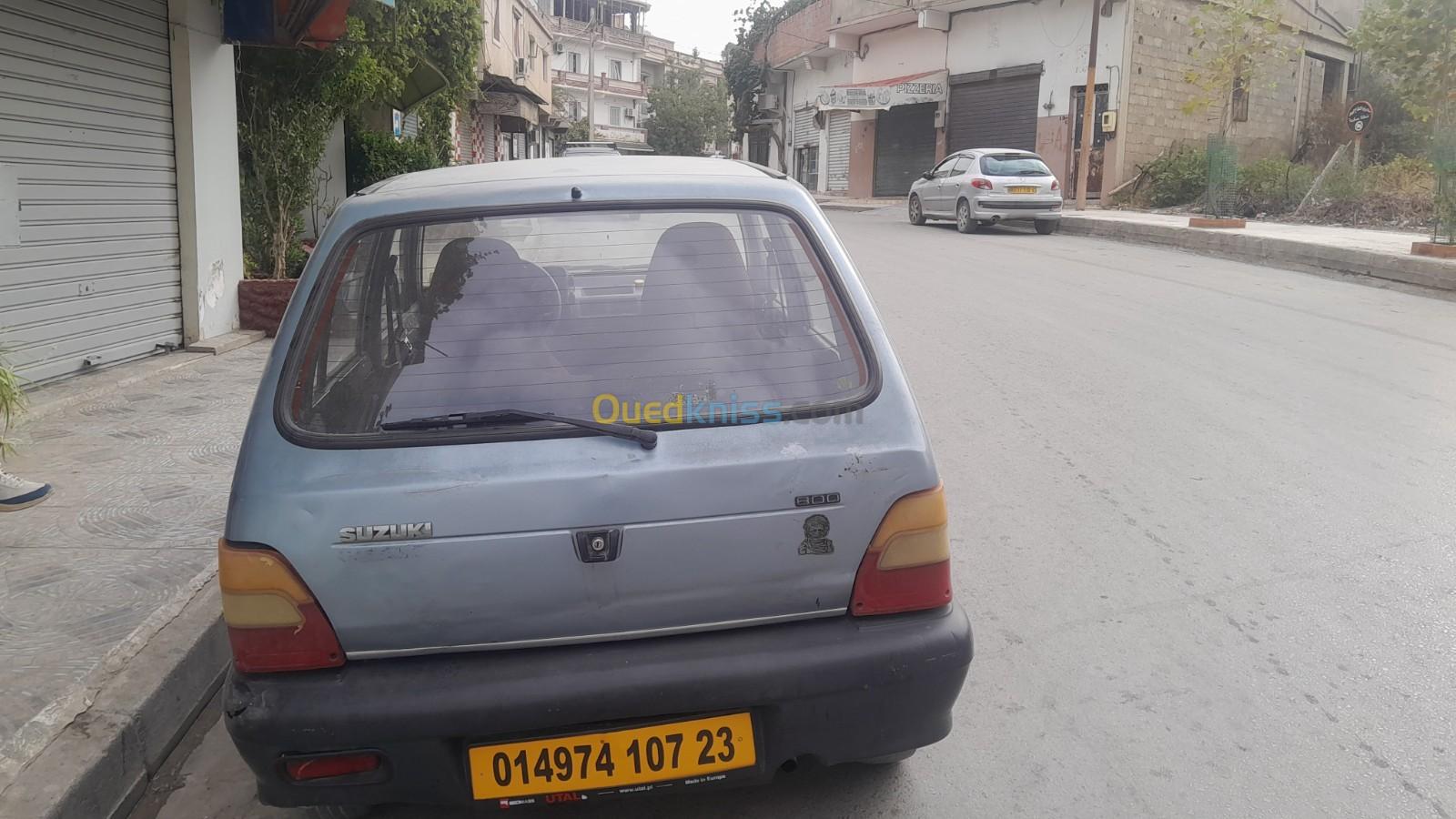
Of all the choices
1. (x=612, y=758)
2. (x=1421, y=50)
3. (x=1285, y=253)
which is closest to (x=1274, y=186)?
(x=1421, y=50)

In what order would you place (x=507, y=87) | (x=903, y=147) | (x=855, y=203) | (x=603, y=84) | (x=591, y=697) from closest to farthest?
(x=591, y=697), (x=507, y=87), (x=855, y=203), (x=903, y=147), (x=603, y=84)

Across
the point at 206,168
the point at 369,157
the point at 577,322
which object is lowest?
the point at 577,322

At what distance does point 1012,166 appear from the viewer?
2030cm

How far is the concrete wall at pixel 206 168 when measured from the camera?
8.62 metres

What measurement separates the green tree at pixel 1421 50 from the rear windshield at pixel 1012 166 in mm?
5581

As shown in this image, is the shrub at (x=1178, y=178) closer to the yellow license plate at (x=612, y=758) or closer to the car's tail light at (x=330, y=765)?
the yellow license plate at (x=612, y=758)

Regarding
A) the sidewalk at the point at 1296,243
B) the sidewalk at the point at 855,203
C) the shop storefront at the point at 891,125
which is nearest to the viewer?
the sidewalk at the point at 1296,243

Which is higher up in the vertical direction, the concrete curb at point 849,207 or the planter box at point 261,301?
Answer: the concrete curb at point 849,207

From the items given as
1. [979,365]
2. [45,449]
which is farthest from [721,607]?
[979,365]

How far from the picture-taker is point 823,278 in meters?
2.72

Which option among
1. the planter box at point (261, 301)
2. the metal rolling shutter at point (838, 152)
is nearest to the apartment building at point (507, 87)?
the metal rolling shutter at point (838, 152)

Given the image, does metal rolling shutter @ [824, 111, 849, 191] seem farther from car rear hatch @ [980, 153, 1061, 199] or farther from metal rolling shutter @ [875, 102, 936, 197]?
car rear hatch @ [980, 153, 1061, 199]

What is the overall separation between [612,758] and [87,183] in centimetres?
694

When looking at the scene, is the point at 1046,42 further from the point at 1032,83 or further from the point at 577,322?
the point at 577,322
